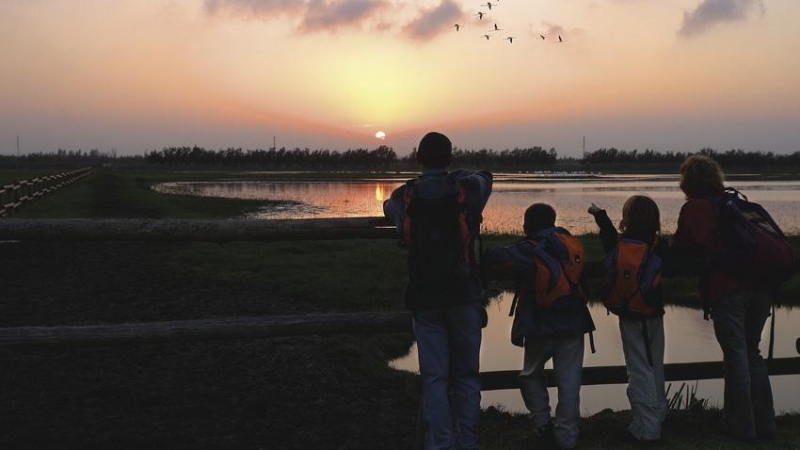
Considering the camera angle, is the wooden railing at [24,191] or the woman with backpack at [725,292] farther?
the wooden railing at [24,191]

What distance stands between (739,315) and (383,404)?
11.2ft

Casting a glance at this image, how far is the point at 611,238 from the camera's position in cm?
436

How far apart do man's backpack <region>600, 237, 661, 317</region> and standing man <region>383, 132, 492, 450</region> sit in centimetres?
102

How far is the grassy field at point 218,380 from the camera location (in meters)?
5.10

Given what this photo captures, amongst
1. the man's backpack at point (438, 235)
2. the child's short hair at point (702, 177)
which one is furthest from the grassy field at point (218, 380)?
the child's short hair at point (702, 177)

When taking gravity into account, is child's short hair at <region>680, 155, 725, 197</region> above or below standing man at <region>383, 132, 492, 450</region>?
above

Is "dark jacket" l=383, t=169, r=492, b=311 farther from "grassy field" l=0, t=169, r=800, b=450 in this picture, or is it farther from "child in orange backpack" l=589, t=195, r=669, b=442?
"grassy field" l=0, t=169, r=800, b=450

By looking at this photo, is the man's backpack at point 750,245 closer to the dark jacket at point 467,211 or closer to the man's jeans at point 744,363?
the man's jeans at point 744,363

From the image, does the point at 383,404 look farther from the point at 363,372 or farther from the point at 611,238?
the point at 611,238

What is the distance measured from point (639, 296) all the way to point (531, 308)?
72 centimetres

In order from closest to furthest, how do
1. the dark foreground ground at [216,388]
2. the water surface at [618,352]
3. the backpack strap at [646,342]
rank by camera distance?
the backpack strap at [646,342]
the dark foreground ground at [216,388]
the water surface at [618,352]

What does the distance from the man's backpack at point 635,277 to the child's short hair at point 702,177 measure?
48 cm

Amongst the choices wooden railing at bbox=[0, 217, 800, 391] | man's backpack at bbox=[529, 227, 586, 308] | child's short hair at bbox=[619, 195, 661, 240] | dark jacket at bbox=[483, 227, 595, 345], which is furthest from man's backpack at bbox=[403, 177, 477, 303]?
child's short hair at bbox=[619, 195, 661, 240]

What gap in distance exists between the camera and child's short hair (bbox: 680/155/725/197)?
420 cm
